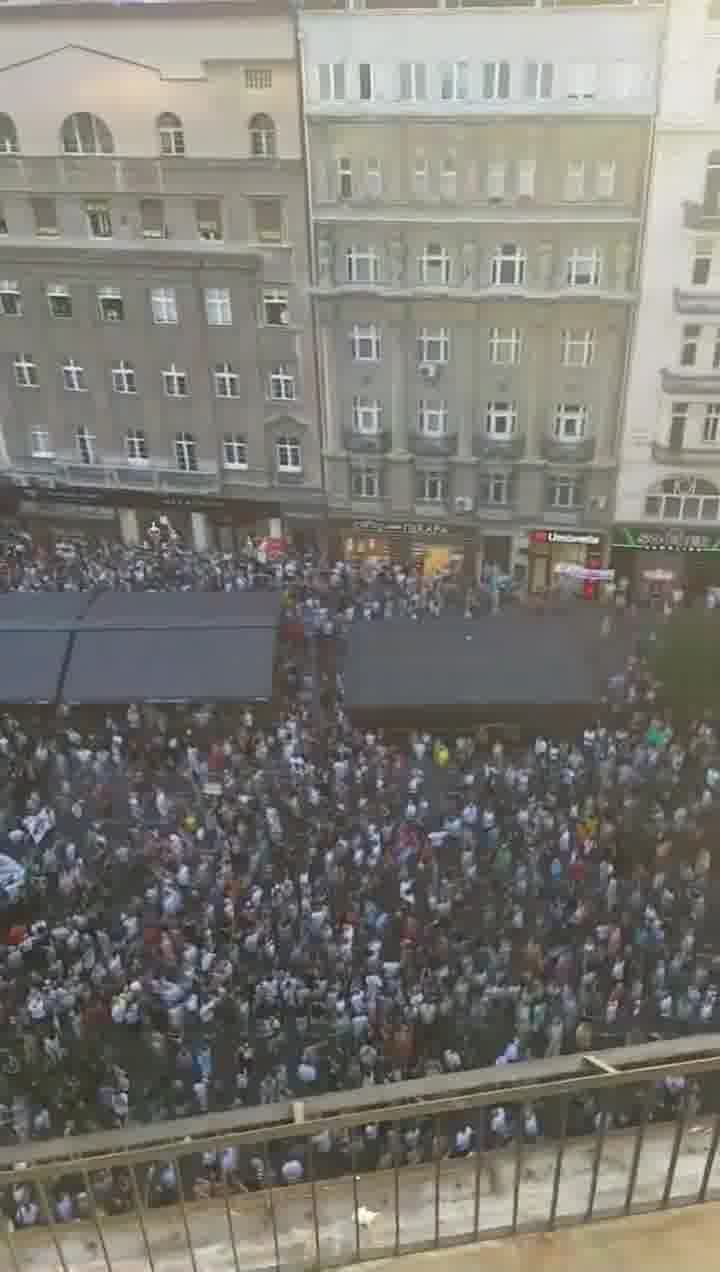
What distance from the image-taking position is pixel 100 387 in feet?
86.2

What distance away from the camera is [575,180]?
2170 centimetres

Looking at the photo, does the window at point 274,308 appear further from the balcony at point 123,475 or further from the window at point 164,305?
the balcony at point 123,475

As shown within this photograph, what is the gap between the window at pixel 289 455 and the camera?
26359 millimetres

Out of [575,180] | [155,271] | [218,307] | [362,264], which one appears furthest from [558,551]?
[155,271]

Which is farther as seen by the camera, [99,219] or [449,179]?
[99,219]

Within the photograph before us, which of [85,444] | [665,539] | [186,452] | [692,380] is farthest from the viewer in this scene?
[85,444]

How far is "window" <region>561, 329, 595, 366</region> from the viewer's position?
23.5 m

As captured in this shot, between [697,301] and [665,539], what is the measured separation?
19.6 ft

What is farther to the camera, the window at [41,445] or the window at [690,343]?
the window at [41,445]

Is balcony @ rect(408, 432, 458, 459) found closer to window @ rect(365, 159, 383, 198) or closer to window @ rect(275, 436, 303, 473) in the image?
window @ rect(275, 436, 303, 473)

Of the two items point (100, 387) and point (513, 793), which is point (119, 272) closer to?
point (100, 387)

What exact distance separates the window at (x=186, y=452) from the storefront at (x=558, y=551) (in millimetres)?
9479

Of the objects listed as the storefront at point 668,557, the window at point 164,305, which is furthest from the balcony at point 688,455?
the window at point 164,305

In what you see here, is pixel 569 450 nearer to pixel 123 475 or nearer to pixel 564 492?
pixel 564 492
